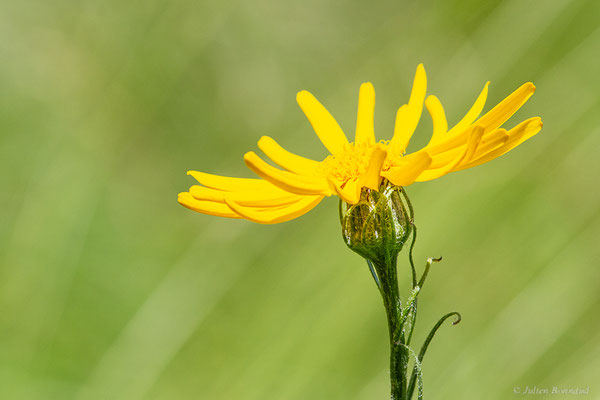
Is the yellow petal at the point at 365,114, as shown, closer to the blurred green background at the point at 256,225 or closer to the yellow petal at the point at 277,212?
the yellow petal at the point at 277,212

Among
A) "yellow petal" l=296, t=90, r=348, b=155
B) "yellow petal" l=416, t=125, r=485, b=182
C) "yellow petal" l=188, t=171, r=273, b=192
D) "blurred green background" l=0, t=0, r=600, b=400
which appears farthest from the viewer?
"blurred green background" l=0, t=0, r=600, b=400

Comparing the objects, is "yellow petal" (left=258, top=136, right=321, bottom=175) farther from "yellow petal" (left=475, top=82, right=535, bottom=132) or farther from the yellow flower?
"yellow petal" (left=475, top=82, right=535, bottom=132)

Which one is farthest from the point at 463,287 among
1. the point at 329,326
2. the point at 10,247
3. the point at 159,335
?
the point at 10,247

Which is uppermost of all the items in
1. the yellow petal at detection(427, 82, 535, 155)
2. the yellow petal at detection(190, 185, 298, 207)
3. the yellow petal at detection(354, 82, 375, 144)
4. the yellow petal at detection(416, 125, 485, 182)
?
the yellow petal at detection(354, 82, 375, 144)

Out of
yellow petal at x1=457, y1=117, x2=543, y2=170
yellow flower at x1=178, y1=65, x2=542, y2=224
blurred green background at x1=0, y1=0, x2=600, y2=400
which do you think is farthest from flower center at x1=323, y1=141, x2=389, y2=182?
blurred green background at x1=0, y1=0, x2=600, y2=400

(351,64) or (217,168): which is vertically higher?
(351,64)

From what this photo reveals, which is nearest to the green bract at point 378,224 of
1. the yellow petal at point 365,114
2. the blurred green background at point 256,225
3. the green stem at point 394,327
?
the green stem at point 394,327

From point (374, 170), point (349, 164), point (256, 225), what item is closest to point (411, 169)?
point (374, 170)

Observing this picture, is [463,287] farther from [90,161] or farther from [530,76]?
[90,161]
